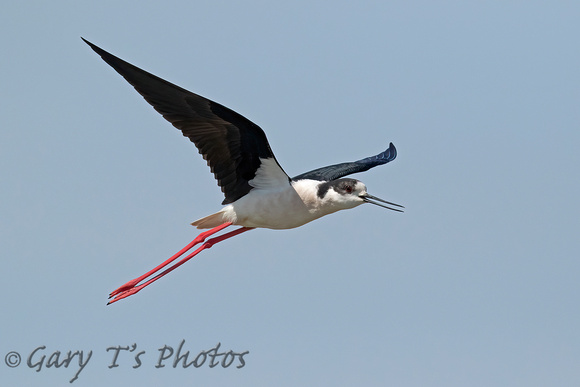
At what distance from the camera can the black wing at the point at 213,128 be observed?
1088 cm

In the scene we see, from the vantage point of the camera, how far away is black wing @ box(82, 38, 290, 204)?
10.9 metres

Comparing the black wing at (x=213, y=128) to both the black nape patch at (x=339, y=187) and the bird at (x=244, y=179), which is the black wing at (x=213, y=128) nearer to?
the bird at (x=244, y=179)

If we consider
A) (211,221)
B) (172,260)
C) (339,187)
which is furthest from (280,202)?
(172,260)

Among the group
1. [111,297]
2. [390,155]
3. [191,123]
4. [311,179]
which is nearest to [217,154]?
[191,123]

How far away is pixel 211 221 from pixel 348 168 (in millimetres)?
2197

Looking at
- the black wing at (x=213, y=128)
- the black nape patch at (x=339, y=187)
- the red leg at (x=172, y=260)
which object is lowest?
the red leg at (x=172, y=260)

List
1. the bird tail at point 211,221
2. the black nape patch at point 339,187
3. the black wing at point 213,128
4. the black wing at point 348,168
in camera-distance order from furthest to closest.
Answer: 1. the black wing at point 348,168
2. the bird tail at point 211,221
3. the black nape patch at point 339,187
4. the black wing at point 213,128

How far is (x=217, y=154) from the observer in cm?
1170

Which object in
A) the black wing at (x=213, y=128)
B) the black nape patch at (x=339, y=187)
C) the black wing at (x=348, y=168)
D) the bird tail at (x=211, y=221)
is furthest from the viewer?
the black wing at (x=348, y=168)

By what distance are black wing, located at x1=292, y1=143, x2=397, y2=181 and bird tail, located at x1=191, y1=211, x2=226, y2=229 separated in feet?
3.37

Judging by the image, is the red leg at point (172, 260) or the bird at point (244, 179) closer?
the bird at point (244, 179)

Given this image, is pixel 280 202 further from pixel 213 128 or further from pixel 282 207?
pixel 213 128

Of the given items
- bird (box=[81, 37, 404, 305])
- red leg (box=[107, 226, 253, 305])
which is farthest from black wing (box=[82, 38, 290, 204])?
red leg (box=[107, 226, 253, 305])

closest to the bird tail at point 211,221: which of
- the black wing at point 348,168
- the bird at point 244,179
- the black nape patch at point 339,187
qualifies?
the bird at point 244,179
